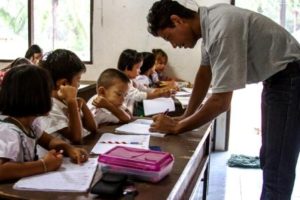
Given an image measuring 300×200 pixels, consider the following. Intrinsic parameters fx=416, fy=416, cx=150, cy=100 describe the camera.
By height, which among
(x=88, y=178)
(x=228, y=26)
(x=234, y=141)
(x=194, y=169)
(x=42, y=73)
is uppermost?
(x=228, y=26)

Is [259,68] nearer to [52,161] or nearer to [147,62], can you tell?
[52,161]

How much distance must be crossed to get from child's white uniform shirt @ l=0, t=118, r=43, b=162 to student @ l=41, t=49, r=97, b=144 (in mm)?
283

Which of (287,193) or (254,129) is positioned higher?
(287,193)

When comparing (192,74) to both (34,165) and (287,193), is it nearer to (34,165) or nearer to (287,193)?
(287,193)

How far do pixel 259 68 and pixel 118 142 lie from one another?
62 cm

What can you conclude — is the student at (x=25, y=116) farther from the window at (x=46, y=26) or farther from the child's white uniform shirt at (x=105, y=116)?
the window at (x=46, y=26)

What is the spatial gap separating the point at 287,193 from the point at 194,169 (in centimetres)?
42

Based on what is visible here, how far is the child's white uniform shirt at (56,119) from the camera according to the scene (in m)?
1.61

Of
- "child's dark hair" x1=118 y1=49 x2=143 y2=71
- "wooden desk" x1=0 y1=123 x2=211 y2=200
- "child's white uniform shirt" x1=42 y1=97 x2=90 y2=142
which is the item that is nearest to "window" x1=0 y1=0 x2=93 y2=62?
"child's dark hair" x1=118 y1=49 x2=143 y2=71

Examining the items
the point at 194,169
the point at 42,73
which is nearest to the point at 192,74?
the point at 194,169

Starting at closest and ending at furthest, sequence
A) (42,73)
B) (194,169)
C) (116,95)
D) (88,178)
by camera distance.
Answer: (88,178) → (42,73) → (194,169) → (116,95)

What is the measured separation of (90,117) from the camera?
6.07ft

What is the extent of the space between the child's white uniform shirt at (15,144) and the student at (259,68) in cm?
66

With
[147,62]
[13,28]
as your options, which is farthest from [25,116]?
[13,28]
